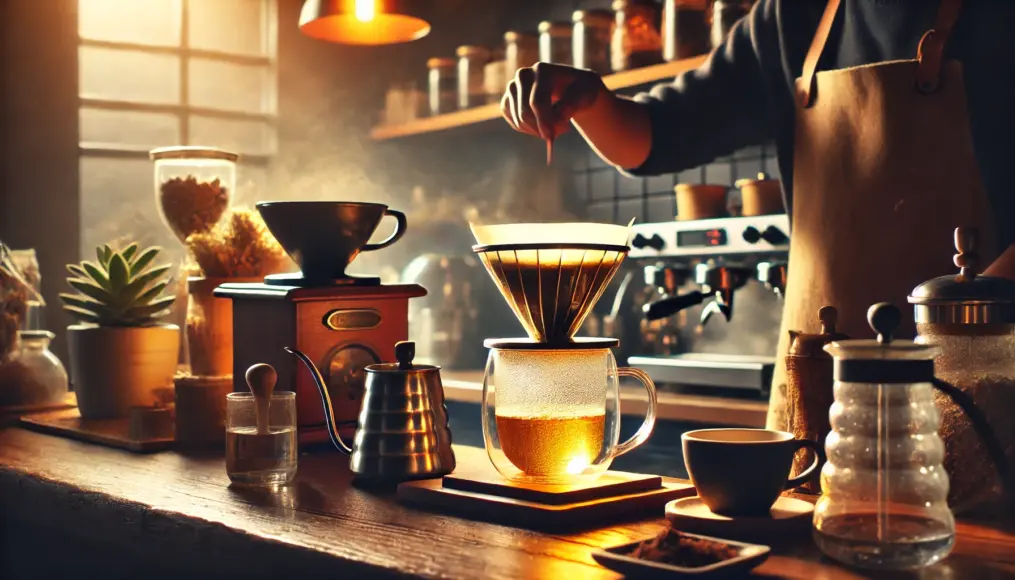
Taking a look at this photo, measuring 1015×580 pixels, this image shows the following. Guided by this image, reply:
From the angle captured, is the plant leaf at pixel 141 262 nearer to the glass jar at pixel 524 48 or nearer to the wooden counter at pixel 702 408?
the wooden counter at pixel 702 408

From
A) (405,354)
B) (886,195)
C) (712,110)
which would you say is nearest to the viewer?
(405,354)

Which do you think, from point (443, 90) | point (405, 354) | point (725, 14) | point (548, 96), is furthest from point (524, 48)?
point (405, 354)

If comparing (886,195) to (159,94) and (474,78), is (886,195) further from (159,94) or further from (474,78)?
(159,94)

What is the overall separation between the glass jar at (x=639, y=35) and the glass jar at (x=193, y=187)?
66.1 inches

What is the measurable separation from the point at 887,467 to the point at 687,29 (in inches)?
103

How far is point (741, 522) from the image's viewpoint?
35.2 inches

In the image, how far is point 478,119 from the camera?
3.97 metres

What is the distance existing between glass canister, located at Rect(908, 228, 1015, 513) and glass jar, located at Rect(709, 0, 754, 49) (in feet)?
7.57

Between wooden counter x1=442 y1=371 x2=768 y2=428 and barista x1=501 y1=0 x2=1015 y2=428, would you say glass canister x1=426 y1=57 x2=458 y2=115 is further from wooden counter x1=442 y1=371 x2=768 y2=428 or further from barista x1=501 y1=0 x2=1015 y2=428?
barista x1=501 y1=0 x2=1015 y2=428

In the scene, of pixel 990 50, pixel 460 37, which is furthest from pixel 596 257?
pixel 460 37

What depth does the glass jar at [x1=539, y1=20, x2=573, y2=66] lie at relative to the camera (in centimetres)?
367

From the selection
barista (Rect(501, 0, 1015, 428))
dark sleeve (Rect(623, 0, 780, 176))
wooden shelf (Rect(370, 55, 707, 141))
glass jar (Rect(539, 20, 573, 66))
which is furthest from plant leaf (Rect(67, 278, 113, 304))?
glass jar (Rect(539, 20, 573, 66))

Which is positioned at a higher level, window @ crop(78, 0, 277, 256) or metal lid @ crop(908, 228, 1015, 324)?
window @ crop(78, 0, 277, 256)

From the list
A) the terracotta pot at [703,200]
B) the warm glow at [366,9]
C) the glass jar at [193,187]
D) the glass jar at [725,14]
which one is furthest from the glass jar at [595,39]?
the glass jar at [193,187]
